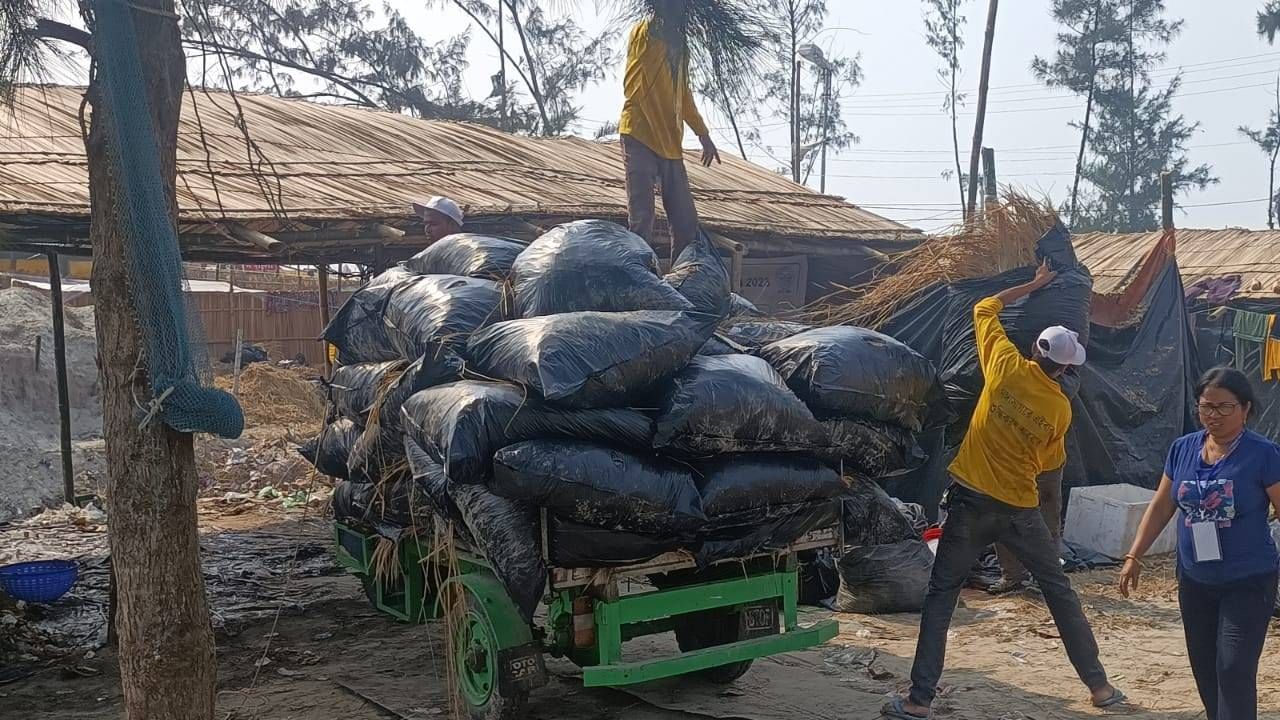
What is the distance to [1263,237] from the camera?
14.6m

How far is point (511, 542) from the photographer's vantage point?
3.96 meters

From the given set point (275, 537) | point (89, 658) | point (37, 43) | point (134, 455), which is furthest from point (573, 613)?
point (275, 537)

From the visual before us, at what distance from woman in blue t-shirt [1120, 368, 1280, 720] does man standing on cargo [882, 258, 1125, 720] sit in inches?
31.2

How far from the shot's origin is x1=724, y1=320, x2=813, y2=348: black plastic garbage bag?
5.01 meters

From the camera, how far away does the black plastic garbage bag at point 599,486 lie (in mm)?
3881

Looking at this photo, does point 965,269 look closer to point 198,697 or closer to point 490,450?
point 490,450

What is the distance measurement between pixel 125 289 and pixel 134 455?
45 cm

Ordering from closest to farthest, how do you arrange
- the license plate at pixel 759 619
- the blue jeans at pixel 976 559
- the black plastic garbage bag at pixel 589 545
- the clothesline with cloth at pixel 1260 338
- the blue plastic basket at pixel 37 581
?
1. the black plastic garbage bag at pixel 589 545
2. the license plate at pixel 759 619
3. the blue jeans at pixel 976 559
4. the blue plastic basket at pixel 37 581
5. the clothesline with cloth at pixel 1260 338

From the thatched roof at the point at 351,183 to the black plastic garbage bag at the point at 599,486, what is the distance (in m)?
1.31

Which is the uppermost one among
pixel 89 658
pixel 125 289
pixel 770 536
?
pixel 125 289

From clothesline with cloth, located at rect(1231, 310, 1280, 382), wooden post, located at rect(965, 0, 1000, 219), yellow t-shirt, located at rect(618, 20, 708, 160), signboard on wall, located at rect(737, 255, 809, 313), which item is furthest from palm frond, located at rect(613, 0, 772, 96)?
wooden post, located at rect(965, 0, 1000, 219)

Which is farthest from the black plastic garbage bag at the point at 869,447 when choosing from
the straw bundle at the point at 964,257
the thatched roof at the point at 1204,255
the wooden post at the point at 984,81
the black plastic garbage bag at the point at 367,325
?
the wooden post at the point at 984,81

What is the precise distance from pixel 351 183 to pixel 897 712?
5.74 metres

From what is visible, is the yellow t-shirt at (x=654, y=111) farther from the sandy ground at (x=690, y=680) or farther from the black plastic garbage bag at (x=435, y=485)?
the sandy ground at (x=690, y=680)
